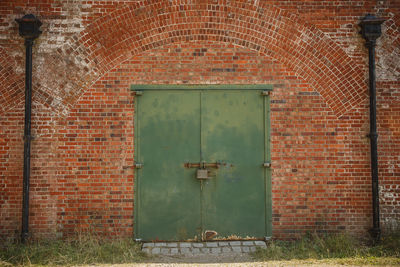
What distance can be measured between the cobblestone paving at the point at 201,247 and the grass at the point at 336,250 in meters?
0.29

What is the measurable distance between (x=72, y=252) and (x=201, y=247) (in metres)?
2.21

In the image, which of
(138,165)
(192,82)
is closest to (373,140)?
(192,82)

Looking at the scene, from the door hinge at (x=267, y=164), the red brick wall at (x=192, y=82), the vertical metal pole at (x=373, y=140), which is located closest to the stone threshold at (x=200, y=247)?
the red brick wall at (x=192, y=82)

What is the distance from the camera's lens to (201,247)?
6180 mm

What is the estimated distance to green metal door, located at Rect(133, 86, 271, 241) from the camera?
642 centimetres

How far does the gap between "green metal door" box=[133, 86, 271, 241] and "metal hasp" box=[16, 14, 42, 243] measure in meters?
1.94

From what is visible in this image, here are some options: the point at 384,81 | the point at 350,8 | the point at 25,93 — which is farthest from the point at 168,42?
the point at 384,81

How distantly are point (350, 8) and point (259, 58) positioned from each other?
2.03 m

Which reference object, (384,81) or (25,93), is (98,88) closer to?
(25,93)

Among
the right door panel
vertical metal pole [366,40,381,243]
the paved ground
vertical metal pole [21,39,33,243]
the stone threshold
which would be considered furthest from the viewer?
the right door panel

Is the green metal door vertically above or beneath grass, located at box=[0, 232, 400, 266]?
above

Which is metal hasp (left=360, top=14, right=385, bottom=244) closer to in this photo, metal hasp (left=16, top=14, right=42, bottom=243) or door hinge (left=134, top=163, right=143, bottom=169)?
door hinge (left=134, top=163, right=143, bottom=169)

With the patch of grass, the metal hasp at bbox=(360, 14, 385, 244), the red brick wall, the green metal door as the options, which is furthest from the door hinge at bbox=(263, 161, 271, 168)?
the patch of grass

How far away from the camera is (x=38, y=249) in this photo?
5.84m
